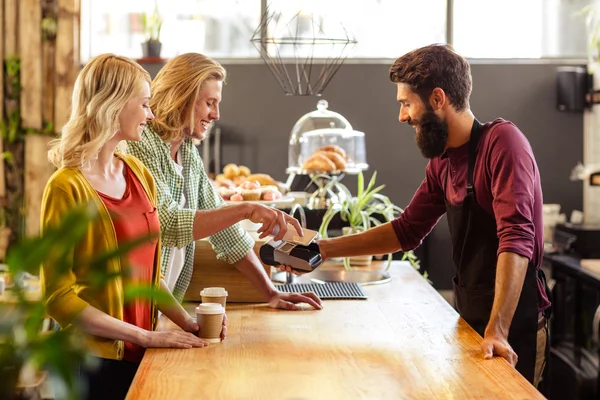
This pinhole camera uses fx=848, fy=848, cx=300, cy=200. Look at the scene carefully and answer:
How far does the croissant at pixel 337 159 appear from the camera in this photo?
4.88 m

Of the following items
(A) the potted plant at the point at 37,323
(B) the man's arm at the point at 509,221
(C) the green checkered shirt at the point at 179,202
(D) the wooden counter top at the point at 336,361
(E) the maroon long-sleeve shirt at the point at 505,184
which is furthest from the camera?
(C) the green checkered shirt at the point at 179,202

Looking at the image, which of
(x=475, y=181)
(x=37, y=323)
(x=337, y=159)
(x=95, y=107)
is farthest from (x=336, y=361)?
(x=337, y=159)

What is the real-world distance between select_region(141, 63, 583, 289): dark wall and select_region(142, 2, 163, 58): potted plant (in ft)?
2.09

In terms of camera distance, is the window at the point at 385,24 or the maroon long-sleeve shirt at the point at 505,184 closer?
the maroon long-sleeve shirt at the point at 505,184

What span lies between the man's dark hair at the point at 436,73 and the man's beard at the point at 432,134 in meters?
0.05

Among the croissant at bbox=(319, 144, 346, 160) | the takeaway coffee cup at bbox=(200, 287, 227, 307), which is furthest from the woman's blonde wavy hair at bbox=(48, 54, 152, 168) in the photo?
the croissant at bbox=(319, 144, 346, 160)

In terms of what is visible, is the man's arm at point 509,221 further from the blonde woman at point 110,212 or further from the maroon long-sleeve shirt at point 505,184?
the blonde woman at point 110,212

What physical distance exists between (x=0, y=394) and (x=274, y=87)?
6.43 m

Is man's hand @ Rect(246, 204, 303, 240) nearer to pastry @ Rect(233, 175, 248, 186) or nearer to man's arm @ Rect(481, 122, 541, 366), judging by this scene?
man's arm @ Rect(481, 122, 541, 366)

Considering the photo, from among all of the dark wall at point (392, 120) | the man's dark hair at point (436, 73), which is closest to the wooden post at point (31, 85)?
the dark wall at point (392, 120)

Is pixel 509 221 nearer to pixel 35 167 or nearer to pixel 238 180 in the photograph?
pixel 238 180

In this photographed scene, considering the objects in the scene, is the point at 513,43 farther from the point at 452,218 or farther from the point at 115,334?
the point at 115,334

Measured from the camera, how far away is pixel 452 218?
2.73 meters

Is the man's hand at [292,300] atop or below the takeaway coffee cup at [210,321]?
below
